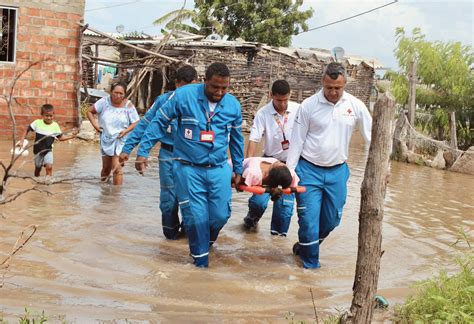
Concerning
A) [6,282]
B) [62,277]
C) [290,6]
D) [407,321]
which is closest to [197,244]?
[62,277]

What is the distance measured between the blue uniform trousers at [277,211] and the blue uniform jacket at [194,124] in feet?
5.02

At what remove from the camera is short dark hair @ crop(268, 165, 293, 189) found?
579 centimetres

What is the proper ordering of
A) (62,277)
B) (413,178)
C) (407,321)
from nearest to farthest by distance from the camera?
(407,321) → (62,277) → (413,178)

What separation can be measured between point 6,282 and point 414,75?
44.9 ft

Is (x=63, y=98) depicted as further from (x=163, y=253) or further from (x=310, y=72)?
(x=310, y=72)

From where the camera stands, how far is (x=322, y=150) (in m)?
5.85

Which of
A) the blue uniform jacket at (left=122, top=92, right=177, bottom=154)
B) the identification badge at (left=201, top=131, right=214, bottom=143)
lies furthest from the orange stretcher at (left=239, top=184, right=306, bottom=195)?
the blue uniform jacket at (left=122, top=92, right=177, bottom=154)

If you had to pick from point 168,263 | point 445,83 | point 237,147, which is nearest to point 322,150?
point 237,147

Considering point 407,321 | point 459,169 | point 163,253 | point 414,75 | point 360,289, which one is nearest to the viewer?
point 360,289

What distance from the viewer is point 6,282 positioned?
16.5 ft

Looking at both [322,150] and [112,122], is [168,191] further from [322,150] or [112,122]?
[112,122]

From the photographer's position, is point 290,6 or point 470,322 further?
point 290,6

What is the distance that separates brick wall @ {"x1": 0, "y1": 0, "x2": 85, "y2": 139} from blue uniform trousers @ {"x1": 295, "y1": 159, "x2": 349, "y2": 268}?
8432mm

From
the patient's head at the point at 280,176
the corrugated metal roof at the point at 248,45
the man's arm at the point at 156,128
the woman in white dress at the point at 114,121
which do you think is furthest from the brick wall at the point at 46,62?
the patient's head at the point at 280,176
